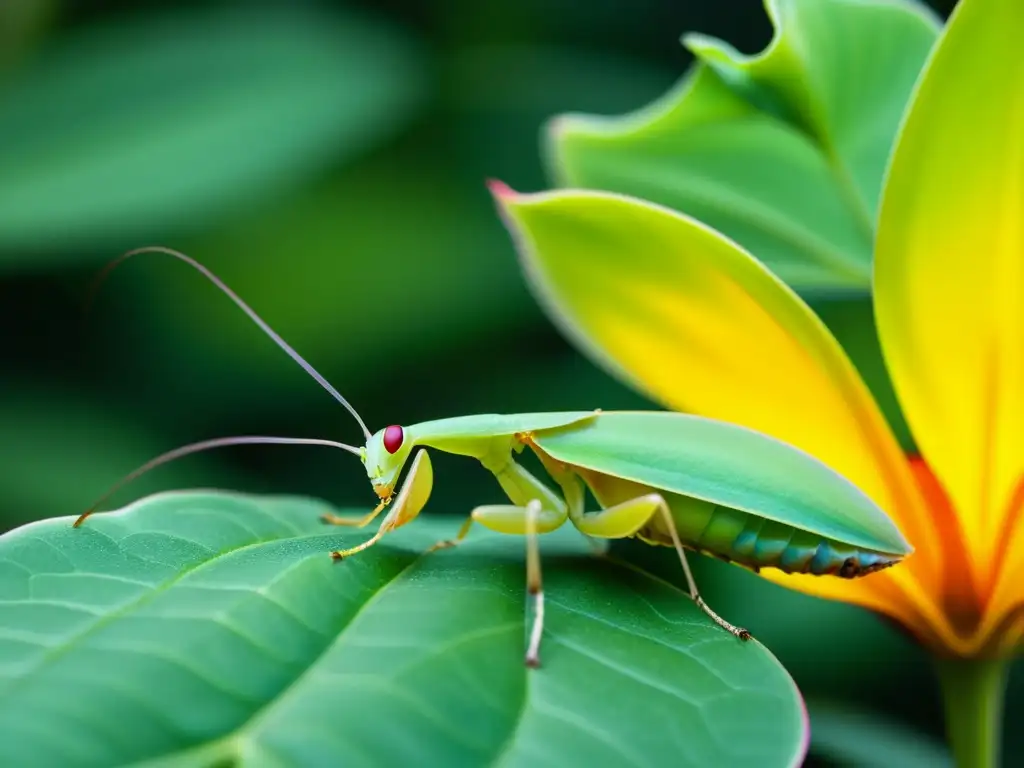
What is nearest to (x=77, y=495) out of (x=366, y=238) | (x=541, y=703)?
(x=366, y=238)

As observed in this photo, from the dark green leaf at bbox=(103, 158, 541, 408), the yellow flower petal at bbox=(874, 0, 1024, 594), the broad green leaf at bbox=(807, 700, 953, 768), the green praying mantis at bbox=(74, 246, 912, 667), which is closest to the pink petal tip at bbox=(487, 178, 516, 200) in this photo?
the green praying mantis at bbox=(74, 246, 912, 667)

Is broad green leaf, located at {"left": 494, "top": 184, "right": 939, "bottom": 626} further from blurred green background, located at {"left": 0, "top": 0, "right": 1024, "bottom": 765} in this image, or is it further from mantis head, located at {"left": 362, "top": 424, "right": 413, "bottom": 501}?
blurred green background, located at {"left": 0, "top": 0, "right": 1024, "bottom": 765}

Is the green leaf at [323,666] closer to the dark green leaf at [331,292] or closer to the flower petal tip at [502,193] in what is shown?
the flower petal tip at [502,193]

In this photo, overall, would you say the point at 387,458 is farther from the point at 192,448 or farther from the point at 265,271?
the point at 265,271

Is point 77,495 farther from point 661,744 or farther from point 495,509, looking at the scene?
point 661,744

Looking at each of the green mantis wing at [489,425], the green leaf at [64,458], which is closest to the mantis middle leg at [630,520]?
the green mantis wing at [489,425]

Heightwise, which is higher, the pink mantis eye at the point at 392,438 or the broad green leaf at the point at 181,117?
the broad green leaf at the point at 181,117

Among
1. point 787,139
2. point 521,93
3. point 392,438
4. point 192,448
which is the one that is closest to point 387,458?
point 392,438
